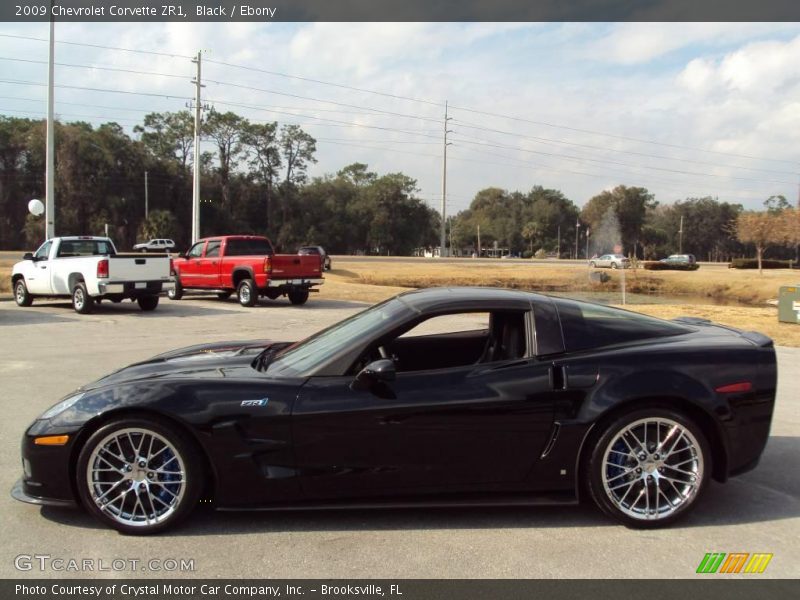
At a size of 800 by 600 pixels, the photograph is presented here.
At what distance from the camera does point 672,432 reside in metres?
3.89

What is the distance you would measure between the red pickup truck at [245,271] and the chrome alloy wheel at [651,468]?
15.4m

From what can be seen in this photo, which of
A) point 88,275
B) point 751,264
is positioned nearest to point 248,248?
point 88,275

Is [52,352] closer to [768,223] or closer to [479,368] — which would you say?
[479,368]

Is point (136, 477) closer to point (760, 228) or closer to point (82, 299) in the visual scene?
point (82, 299)

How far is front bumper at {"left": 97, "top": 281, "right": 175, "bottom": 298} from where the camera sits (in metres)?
15.7

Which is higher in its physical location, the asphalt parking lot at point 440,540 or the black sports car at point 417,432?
the black sports car at point 417,432

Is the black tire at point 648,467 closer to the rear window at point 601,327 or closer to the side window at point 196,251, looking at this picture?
the rear window at point 601,327

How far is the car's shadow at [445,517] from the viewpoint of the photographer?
3840mm

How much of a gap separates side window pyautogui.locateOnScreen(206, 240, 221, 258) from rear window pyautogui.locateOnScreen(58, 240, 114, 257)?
3.18 m

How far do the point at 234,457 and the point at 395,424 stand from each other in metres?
0.94

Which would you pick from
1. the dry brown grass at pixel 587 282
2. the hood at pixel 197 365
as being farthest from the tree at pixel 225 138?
the hood at pixel 197 365

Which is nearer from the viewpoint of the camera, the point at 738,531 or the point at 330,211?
the point at 738,531

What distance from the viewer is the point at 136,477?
147 inches
